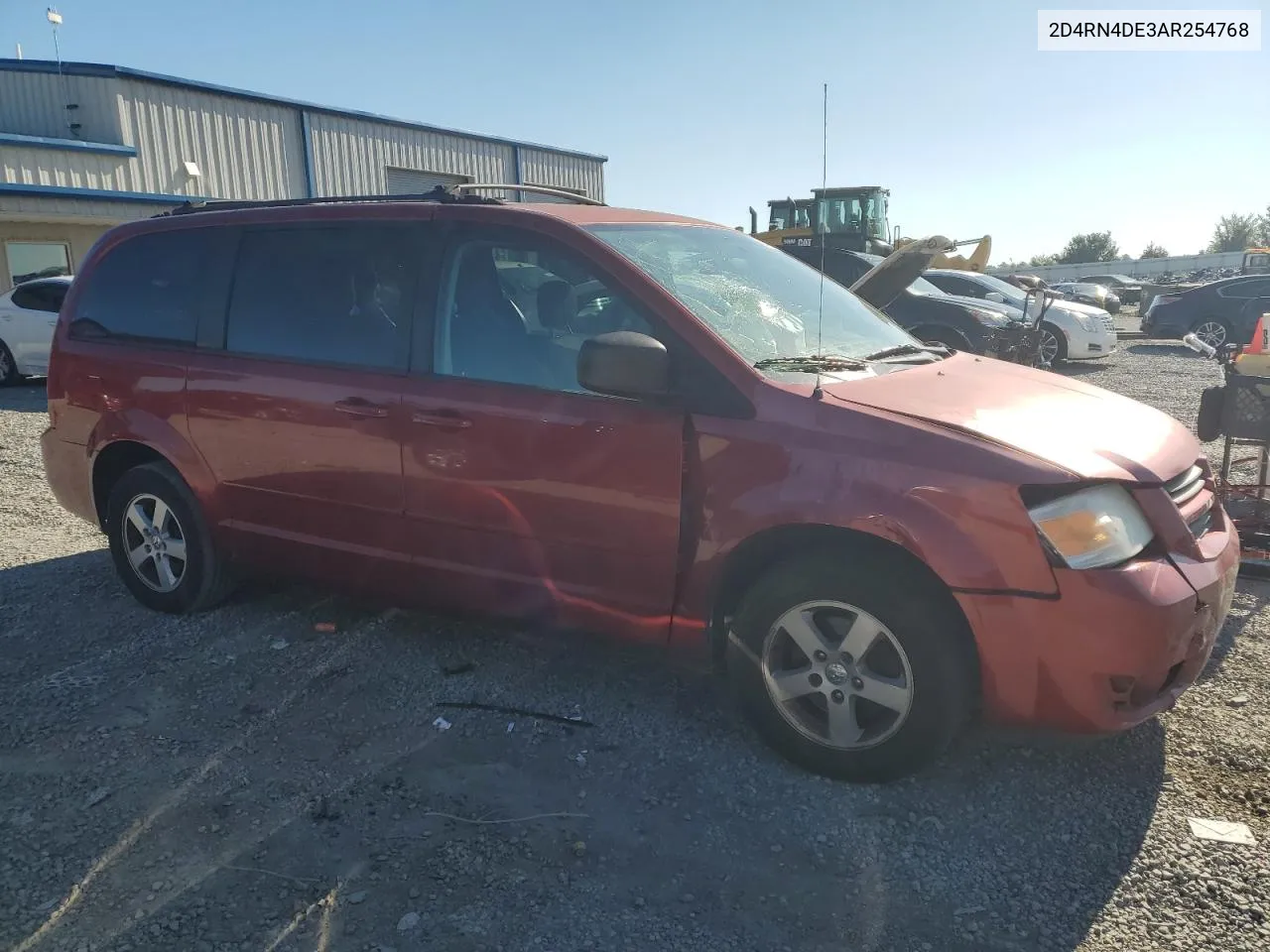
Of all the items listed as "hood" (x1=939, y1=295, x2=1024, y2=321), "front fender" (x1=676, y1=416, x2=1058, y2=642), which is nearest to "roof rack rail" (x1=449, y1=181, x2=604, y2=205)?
"front fender" (x1=676, y1=416, x2=1058, y2=642)

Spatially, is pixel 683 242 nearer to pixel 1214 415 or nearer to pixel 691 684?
pixel 691 684

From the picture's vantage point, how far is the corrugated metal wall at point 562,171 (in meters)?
27.7

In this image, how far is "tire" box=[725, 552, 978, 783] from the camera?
9.41ft

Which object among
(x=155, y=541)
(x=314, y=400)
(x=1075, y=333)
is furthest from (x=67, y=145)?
(x=1075, y=333)

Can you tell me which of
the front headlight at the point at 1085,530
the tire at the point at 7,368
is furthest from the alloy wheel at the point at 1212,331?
the tire at the point at 7,368

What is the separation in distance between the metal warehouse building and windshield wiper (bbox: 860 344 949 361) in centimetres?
1605

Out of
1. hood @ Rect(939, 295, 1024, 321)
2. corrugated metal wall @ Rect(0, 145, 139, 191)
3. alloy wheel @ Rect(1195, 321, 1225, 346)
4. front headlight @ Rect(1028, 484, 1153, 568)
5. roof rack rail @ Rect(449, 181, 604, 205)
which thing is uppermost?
corrugated metal wall @ Rect(0, 145, 139, 191)

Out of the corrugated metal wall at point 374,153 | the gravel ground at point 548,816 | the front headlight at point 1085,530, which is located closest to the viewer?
the gravel ground at point 548,816

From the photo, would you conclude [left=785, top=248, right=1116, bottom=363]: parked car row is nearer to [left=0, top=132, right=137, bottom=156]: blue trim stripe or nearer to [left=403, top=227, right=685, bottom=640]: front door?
[left=403, top=227, right=685, bottom=640]: front door

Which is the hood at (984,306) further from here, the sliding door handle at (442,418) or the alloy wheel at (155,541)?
the alloy wheel at (155,541)

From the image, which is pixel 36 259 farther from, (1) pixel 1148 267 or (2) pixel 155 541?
(1) pixel 1148 267

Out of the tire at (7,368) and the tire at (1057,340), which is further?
the tire at (1057,340)

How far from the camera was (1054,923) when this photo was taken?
2.43 metres

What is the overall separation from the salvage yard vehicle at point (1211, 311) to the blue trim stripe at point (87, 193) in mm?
17529
